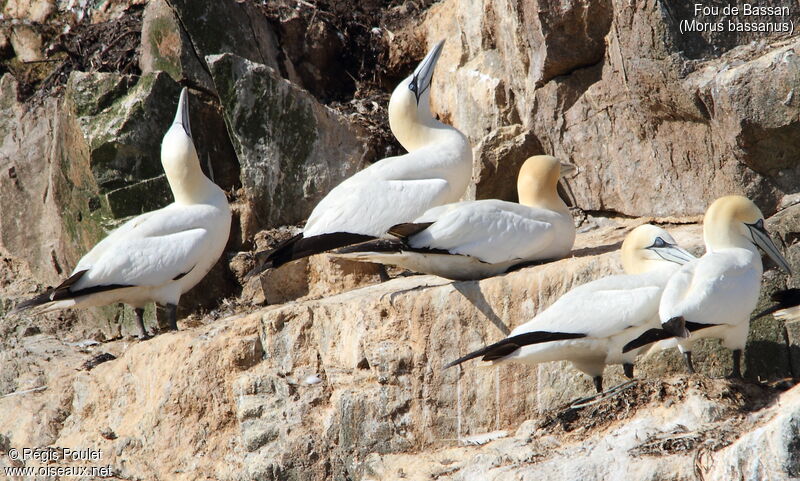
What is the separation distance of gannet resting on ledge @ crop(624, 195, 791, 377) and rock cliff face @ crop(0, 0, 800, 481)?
242mm

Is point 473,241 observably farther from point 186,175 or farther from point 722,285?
point 186,175

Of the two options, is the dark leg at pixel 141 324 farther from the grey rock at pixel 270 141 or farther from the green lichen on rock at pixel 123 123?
the green lichen on rock at pixel 123 123

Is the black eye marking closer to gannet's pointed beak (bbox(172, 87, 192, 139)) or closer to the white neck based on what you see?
the white neck

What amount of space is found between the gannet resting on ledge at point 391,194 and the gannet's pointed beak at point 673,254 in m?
1.63

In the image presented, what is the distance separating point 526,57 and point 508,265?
2145 millimetres

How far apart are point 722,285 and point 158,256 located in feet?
12.4

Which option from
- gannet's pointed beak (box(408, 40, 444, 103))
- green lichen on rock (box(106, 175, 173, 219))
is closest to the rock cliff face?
green lichen on rock (box(106, 175, 173, 219))

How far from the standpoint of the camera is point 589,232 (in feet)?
25.7

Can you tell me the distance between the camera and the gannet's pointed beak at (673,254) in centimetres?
578

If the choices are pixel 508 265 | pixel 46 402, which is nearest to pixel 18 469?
pixel 46 402

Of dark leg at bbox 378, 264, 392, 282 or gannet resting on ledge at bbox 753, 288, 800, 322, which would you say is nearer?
gannet resting on ledge at bbox 753, 288, 800, 322

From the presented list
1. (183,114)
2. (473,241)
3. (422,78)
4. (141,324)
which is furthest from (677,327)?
(183,114)

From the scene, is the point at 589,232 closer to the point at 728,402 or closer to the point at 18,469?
the point at 728,402

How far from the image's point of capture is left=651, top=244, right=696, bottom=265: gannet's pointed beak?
19.0 feet
